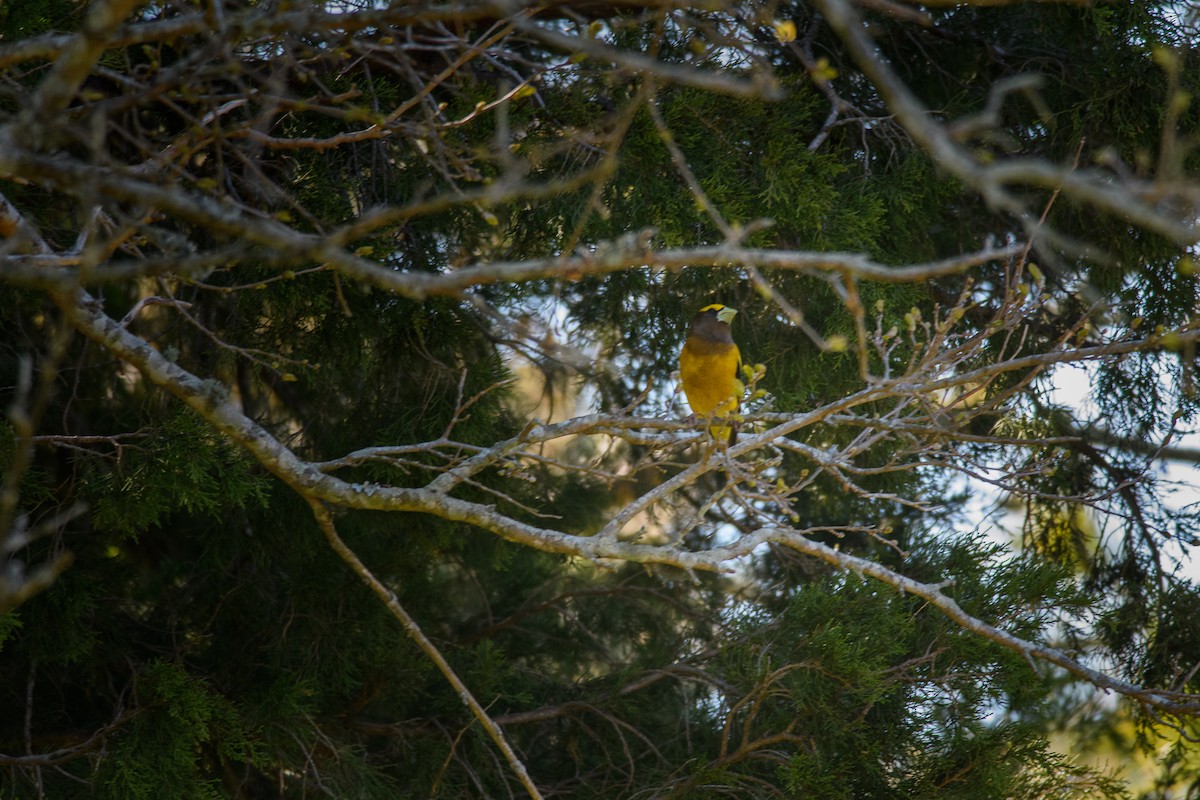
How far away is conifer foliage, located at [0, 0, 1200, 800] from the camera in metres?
3.69

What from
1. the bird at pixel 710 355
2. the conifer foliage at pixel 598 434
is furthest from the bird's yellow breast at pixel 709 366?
the conifer foliage at pixel 598 434

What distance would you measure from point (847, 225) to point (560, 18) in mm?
1678

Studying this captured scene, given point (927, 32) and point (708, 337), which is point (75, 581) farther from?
point (927, 32)

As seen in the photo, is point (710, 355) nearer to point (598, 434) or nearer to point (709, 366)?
point (709, 366)

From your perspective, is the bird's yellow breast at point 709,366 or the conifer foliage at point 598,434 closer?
the conifer foliage at point 598,434

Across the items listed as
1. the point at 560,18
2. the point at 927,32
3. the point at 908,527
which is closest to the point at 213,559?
the point at 560,18

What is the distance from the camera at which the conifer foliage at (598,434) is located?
12.1ft

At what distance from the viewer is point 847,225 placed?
4.38 m

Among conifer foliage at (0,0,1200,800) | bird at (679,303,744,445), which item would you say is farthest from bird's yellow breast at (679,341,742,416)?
conifer foliage at (0,0,1200,800)

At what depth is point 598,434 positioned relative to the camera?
4496mm

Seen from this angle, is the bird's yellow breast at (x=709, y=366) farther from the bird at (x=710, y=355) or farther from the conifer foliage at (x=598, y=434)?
the conifer foliage at (x=598, y=434)

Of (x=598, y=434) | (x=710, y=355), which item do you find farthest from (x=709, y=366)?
(x=598, y=434)

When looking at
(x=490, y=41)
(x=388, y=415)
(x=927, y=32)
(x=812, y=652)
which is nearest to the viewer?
(x=490, y=41)

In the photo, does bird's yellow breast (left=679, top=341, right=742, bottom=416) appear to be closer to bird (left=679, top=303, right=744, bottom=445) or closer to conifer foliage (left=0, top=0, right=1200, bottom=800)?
bird (left=679, top=303, right=744, bottom=445)
